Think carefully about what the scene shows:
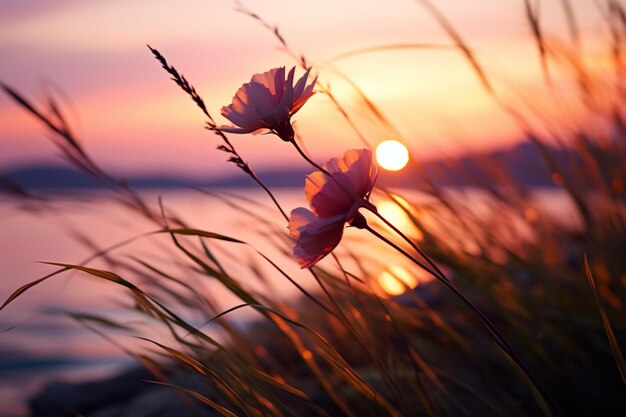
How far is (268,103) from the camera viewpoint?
1.94 ft

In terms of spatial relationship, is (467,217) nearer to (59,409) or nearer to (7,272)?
(59,409)

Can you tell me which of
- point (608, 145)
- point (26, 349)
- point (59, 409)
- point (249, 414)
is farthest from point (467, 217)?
point (26, 349)

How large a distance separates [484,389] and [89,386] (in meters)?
0.91

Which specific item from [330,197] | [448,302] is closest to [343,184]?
[330,197]

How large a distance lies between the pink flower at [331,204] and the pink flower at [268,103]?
0.16ft

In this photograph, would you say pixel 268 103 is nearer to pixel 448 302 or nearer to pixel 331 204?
pixel 331 204

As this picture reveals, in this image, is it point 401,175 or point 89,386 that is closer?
point 401,175

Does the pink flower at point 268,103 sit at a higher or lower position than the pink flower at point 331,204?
higher

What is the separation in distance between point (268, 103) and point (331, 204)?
0.10 metres

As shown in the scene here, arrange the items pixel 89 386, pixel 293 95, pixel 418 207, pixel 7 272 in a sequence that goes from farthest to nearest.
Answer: pixel 7 272, pixel 89 386, pixel 418 207, pixel 293 95

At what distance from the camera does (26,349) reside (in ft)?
7.77

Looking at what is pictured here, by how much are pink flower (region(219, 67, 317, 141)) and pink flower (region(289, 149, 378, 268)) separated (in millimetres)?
48

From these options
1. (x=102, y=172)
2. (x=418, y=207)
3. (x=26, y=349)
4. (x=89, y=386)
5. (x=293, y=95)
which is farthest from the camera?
(x=26, y=349)

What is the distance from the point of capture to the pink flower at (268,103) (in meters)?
0.58
